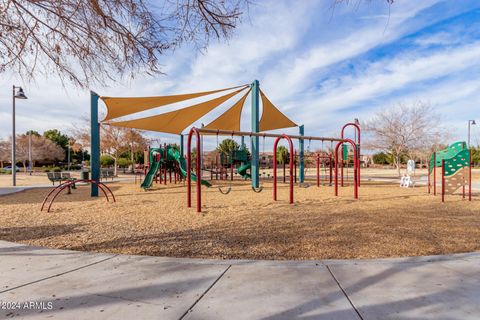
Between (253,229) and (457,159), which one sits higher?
(457,159)

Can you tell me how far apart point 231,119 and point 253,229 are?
45.2ft

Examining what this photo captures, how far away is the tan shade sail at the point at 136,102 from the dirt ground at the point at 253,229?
4781 millimetres

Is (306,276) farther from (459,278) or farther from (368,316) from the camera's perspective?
(459,278)

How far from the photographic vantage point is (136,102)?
40.1 feet

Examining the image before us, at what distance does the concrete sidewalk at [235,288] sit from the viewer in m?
2.57

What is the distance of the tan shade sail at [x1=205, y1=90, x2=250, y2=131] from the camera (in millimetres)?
17453

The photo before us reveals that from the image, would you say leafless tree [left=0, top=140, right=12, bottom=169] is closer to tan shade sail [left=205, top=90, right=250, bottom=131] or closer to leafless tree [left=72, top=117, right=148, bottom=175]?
leafless tree [left=72, top=117, right=148, bottom=175]

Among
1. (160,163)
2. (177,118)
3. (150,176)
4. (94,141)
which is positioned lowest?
(150,176)

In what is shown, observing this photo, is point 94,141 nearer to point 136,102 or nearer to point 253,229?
point 136,102

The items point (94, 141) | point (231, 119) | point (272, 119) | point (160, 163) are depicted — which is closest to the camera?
point (94, 141)

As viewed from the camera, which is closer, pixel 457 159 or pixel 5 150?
pixel 457 159

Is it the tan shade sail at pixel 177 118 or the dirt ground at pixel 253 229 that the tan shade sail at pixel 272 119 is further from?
the dirt ground at pixel 253 229

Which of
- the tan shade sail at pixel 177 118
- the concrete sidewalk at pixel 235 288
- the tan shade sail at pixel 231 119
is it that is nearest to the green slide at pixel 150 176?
the tan shade sail at pixel 177 118

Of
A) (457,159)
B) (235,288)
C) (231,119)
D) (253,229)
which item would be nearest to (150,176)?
(231,119)
